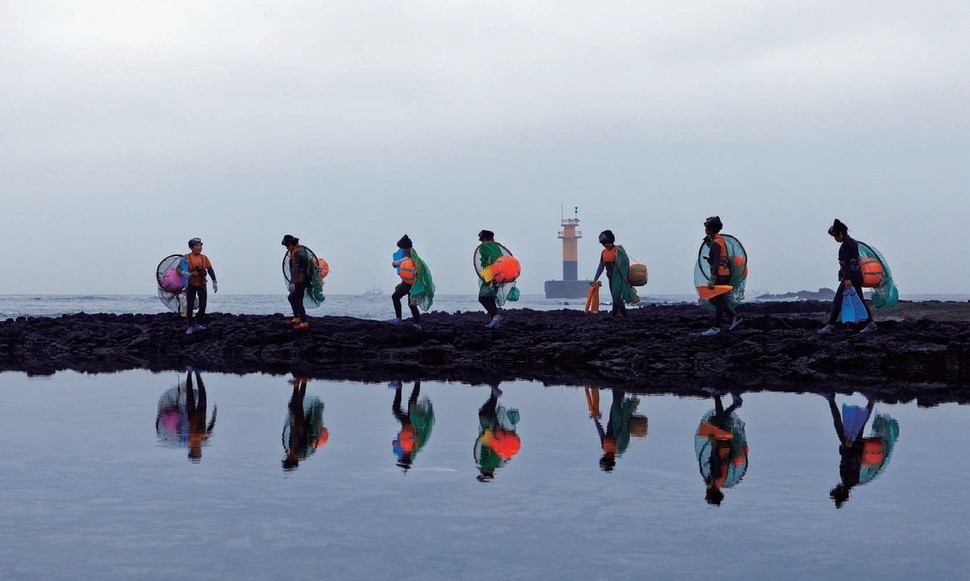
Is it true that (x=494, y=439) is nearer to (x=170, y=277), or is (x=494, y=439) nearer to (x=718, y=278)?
(x=718, y=278)

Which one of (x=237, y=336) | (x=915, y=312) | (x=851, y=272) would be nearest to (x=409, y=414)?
(x=851, y=272)

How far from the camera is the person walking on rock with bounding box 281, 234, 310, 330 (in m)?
20.2

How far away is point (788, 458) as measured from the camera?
7867 mm

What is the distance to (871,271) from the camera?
1795cm

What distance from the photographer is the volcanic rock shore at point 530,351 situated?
15500mm

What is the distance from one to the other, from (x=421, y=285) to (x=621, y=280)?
427 centimetres

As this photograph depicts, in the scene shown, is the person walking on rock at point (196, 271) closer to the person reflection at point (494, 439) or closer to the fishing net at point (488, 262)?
the fishing net at point (488, 262)

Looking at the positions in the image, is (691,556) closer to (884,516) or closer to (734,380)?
(884,516)

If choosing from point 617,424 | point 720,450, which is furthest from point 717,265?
point 720,450

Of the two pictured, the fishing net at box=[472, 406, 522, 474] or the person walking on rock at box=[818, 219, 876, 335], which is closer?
the fishing net at box=[472, 406, 522, 474]

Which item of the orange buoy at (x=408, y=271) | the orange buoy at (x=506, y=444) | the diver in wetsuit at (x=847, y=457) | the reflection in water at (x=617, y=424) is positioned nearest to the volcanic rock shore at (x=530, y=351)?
the orange buoy at (x=408, y=271)

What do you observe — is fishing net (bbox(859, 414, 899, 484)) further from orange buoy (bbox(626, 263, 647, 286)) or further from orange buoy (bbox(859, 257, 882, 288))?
orange buoy (bbox(626, 263, 647, 286))

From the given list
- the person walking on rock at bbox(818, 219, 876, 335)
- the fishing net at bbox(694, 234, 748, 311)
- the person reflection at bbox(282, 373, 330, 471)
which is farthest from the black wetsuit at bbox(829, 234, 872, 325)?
the person reflection at bbox(282, 373, 330, 471)

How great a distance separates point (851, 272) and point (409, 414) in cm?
897
